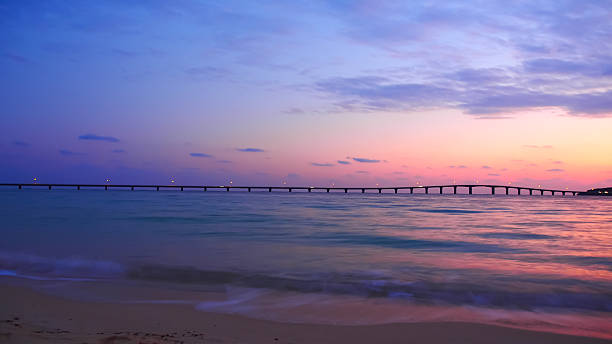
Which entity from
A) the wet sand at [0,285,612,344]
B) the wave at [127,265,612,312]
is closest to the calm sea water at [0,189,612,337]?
the wave at [127,265,612,312]

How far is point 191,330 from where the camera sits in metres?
4.02

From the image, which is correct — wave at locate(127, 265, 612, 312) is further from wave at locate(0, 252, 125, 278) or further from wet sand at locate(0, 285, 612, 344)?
wet sand at locate(0, 285, 612, 344)

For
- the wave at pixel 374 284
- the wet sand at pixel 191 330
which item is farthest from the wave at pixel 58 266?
the wet sand at pixel 191 330

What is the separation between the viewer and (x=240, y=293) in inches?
238

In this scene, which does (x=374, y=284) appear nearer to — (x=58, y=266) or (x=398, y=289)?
(x=398, y=289)

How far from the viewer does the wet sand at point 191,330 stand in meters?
3.71

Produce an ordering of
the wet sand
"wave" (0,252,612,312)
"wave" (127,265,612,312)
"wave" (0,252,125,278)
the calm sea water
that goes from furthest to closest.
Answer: "wave" (0,252,125,278) < "wave" (0,252,612,312) < "wave" (127,265,612,312) < the calm sea water < the wet sand

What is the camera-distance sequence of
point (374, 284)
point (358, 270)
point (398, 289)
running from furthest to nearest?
point (358, 270) → point (374, 284) → point (398, 289)

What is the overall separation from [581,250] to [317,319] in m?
10.2

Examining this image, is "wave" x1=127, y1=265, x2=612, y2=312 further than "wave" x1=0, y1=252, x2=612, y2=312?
No

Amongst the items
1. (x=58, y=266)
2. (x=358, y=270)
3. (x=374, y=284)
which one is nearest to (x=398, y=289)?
(x=374, y=284)

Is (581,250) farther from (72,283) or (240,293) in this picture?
(72,283)

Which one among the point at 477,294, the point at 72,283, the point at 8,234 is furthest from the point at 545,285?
the point at 8,234

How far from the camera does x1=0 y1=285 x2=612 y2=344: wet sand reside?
3715mm
